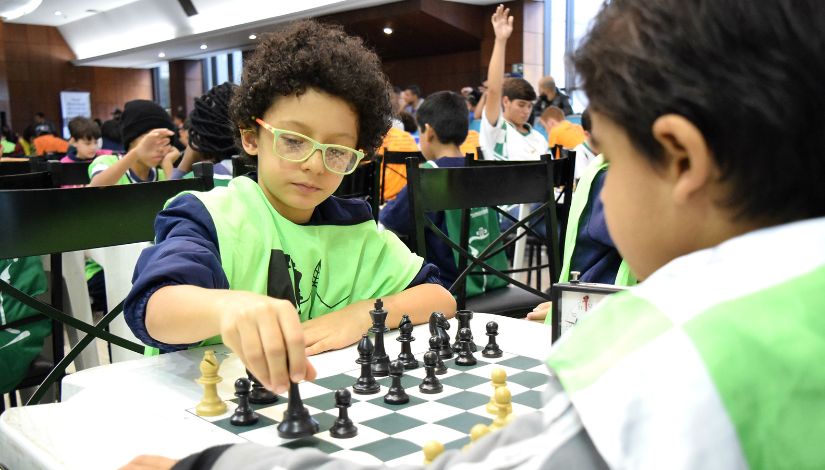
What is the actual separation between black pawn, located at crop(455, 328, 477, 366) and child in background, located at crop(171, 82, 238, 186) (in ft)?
6.73

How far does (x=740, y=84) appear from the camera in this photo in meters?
0.52

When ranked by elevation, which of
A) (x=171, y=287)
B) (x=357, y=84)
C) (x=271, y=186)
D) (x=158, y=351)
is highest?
(x=357, y=84)

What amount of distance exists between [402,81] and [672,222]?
14.9 metres

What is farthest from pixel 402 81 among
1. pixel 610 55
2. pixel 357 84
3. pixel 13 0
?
pixel 610 55

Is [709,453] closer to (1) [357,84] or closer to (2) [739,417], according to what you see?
(2) [739,417]

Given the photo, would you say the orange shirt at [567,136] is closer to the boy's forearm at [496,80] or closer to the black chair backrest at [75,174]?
the boy's forearm at [496,80]

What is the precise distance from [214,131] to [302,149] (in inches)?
76.1

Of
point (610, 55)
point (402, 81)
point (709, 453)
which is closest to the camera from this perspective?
point (709, 453)

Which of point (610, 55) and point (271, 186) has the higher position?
point (610, 55)

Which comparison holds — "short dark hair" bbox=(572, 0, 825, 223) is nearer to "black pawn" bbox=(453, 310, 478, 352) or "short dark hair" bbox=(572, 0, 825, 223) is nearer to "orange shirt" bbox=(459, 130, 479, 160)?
"black pawn" bbox=(453, 310, 478, 352)

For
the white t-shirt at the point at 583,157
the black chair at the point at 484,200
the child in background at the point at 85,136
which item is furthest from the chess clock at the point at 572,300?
the child in background at the point at 85,136

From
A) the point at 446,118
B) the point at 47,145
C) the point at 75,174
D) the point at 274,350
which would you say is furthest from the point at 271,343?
the point at 47,145

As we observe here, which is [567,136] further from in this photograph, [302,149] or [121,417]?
[121,417]

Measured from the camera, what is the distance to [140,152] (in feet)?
11.2
